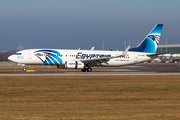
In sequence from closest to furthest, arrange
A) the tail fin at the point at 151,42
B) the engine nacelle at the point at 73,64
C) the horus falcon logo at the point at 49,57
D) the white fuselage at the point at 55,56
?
the engine nacelle at the point at 73,64 < the horus falcon logo at the point at 49,57 < the white fuselage at the point at 55,56 < the tail fin at the point at 151,42

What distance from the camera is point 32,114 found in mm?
13875

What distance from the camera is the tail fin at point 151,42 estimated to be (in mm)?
54500

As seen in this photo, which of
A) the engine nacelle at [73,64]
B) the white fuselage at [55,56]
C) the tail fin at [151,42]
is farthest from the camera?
the tail fin at [151,42]

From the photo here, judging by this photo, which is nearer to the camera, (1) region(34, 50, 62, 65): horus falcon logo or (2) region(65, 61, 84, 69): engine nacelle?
(2) region(65, 61, 84, 69): engine nacelle

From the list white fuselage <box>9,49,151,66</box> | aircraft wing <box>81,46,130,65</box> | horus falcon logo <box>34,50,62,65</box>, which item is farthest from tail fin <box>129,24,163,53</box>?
horus falcon logo <box>34,50,62,65</box>

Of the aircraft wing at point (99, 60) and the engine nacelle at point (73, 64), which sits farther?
the aircraft wing at point (99, 60)

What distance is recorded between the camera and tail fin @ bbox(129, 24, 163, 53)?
54500 millimetres

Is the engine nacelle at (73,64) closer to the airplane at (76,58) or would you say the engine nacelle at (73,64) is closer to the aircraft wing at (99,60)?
the airplane at (76,58)

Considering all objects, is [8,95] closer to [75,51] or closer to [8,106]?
[8,106]

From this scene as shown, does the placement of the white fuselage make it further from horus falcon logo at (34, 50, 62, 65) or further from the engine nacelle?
the engine nacelle

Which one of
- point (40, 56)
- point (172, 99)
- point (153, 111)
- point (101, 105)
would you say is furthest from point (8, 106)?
point (40, 56)

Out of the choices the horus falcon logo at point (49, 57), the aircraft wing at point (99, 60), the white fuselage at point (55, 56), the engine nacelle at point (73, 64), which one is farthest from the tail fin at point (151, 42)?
the horus falcon logo at point (49, 57)

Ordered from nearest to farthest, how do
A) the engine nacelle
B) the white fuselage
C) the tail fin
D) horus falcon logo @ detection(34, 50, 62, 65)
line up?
1. the engine nacelle
2. horus falcon logo @ detection(34, 50, 62, 65)
3. the white fuselage
4. the tail fin

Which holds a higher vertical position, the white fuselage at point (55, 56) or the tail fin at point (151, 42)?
the tail fin at point (151, 42)
